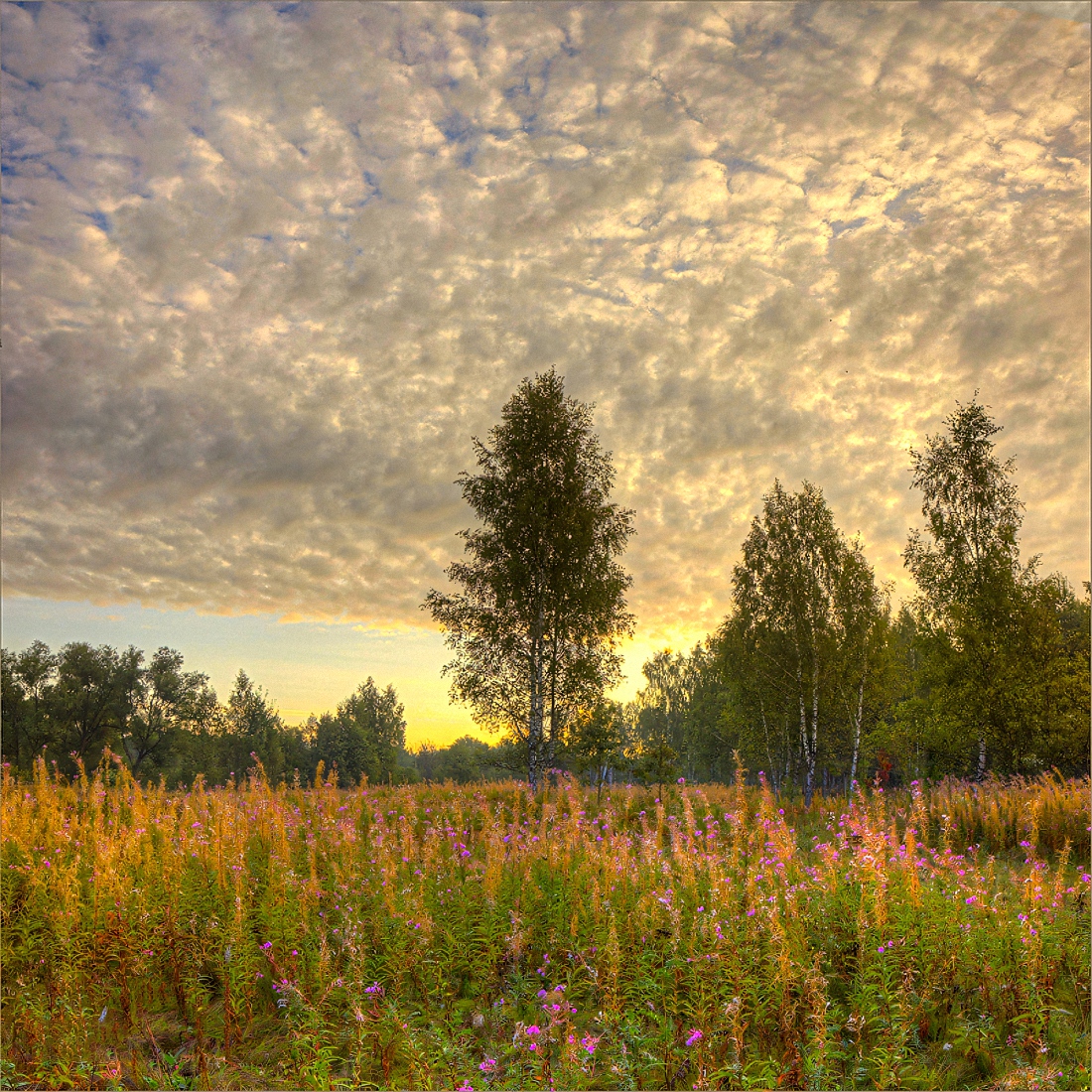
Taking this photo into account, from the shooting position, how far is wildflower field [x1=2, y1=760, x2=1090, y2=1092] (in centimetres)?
386

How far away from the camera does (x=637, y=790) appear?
1345 cm

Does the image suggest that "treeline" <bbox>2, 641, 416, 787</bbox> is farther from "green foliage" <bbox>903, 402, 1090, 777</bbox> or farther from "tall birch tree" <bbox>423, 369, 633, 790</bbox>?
"green foliage" <bbox>903, 402, 1090, 777</bbox>

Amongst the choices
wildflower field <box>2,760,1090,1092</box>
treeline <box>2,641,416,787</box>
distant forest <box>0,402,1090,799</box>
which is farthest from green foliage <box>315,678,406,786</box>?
wildflower field <box>2,760,1090,1092</box>

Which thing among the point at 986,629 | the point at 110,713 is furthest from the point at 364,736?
the point at 986,629

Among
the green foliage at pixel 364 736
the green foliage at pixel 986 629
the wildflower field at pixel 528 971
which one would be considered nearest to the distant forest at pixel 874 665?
the green foliage at pixel 986 629

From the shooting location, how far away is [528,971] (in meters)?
5.02

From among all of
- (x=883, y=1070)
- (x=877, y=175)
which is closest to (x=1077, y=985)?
(x=883, y=1070)

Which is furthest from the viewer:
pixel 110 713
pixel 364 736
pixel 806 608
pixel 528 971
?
pixel 364 736

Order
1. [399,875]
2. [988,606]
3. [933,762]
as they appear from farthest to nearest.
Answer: [933,762], [988,606], [399,875]

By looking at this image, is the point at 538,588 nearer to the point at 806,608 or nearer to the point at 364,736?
the point at 806,608

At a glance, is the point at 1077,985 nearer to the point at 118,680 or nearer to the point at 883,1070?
the point at 883,1070

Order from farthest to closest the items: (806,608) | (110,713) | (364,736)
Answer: (364,736) < (110,713) < (806,608)

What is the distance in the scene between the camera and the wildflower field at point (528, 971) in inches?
152

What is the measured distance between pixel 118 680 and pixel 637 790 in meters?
39.9
